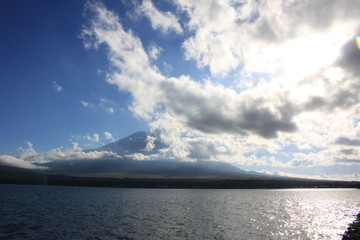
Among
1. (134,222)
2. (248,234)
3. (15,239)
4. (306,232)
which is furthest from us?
(134,222)

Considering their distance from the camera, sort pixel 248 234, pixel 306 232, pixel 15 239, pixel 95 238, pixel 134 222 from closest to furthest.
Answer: pixel 15 239 → pixel 95 238 → pixel 248 234 → pixel 306 232 → pixel 134 222

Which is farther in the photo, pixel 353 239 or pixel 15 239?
pixel 353 239

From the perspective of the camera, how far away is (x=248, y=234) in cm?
5634

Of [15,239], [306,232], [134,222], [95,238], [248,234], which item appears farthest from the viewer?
[134,222]

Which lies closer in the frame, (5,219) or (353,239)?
(353,239)

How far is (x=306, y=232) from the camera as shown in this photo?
6216cm

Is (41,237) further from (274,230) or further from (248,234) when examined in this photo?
(274,230)

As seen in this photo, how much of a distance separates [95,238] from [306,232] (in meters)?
51.1

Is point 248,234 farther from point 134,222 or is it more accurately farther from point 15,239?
point 15,239

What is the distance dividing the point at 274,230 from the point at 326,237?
1145cm

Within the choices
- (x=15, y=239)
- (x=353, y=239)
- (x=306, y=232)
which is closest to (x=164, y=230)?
(x=15, y=239)

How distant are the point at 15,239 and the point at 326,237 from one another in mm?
66125

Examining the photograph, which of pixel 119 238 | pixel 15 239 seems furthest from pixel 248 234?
pixel 15 239

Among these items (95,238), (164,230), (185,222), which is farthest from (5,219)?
(185,222)
